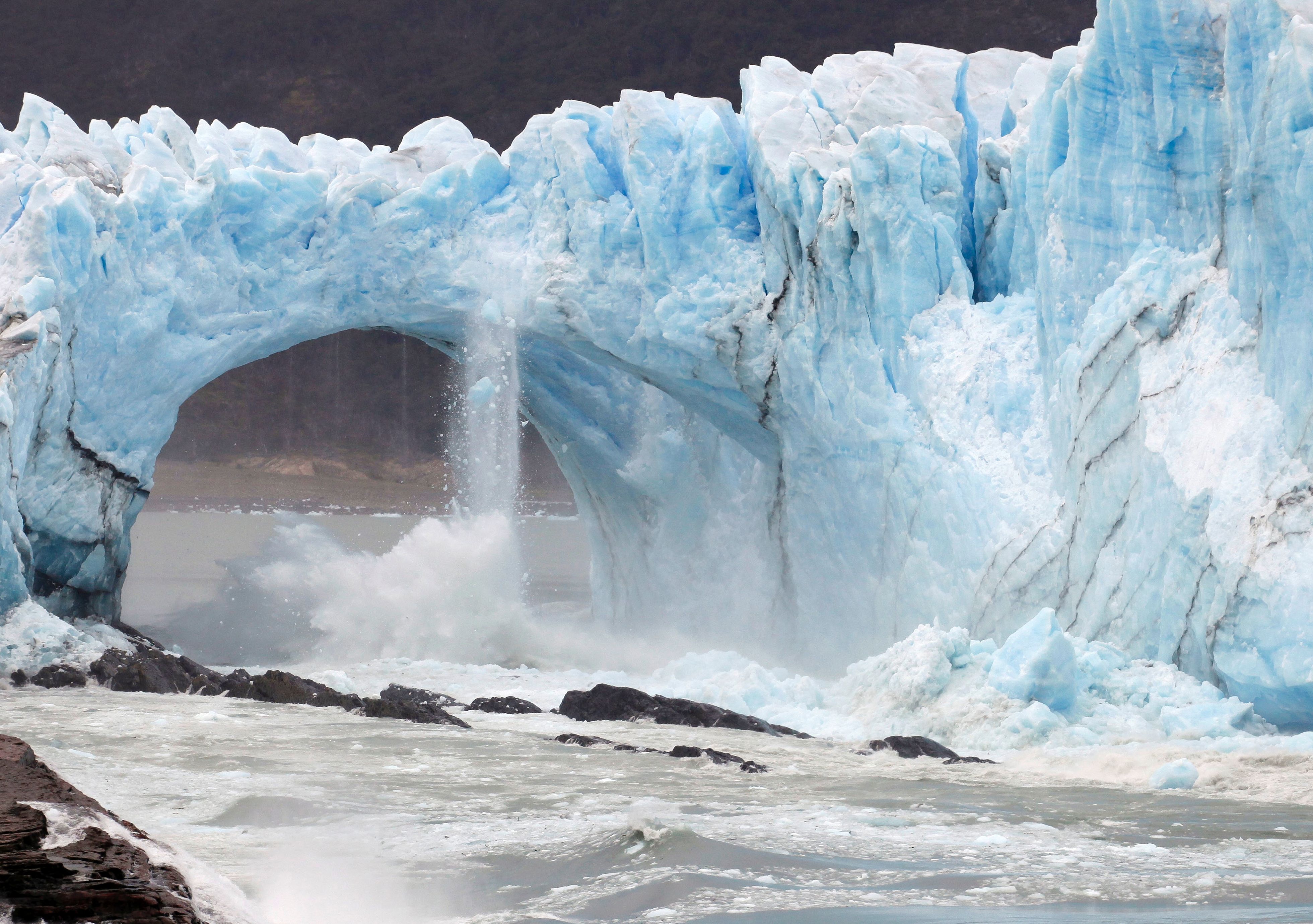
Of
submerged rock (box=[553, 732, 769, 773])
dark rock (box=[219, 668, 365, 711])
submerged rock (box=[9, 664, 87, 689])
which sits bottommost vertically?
submerged rock (box=[553, 732, 769, 773])

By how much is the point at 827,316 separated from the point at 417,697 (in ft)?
16.1

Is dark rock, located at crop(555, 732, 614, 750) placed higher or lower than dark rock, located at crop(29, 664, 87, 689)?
lower

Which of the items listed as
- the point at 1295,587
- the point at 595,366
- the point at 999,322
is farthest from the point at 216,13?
the point at 1295,587

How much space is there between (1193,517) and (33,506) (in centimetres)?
949

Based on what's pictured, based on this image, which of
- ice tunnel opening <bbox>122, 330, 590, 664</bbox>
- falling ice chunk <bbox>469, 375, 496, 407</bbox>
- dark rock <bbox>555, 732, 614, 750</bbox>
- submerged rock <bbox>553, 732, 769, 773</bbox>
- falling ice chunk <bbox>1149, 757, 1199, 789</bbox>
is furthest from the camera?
ice tunnel opening <bbox>122, 330, 590, 664</bbox>

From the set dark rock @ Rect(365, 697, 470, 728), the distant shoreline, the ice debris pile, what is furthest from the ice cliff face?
the distant shoreline

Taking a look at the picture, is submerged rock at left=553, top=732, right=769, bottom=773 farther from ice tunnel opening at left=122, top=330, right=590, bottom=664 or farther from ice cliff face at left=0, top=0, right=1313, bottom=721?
ice tunnel opening at left=122, top=330, right=590, bottom=664

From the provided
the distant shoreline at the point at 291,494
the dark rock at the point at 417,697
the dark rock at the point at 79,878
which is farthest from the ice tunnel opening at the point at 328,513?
the dark rock at the point at 79,878

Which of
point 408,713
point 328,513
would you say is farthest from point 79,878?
point 328,513

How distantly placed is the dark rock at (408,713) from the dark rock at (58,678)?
235cm

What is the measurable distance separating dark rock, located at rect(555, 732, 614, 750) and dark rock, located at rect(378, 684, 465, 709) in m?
1.79

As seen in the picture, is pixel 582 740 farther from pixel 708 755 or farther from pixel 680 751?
pixel 708 755

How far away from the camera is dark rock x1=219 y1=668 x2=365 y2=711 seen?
34.4 feet

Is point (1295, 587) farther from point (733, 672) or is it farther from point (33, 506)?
point (33, 506)
